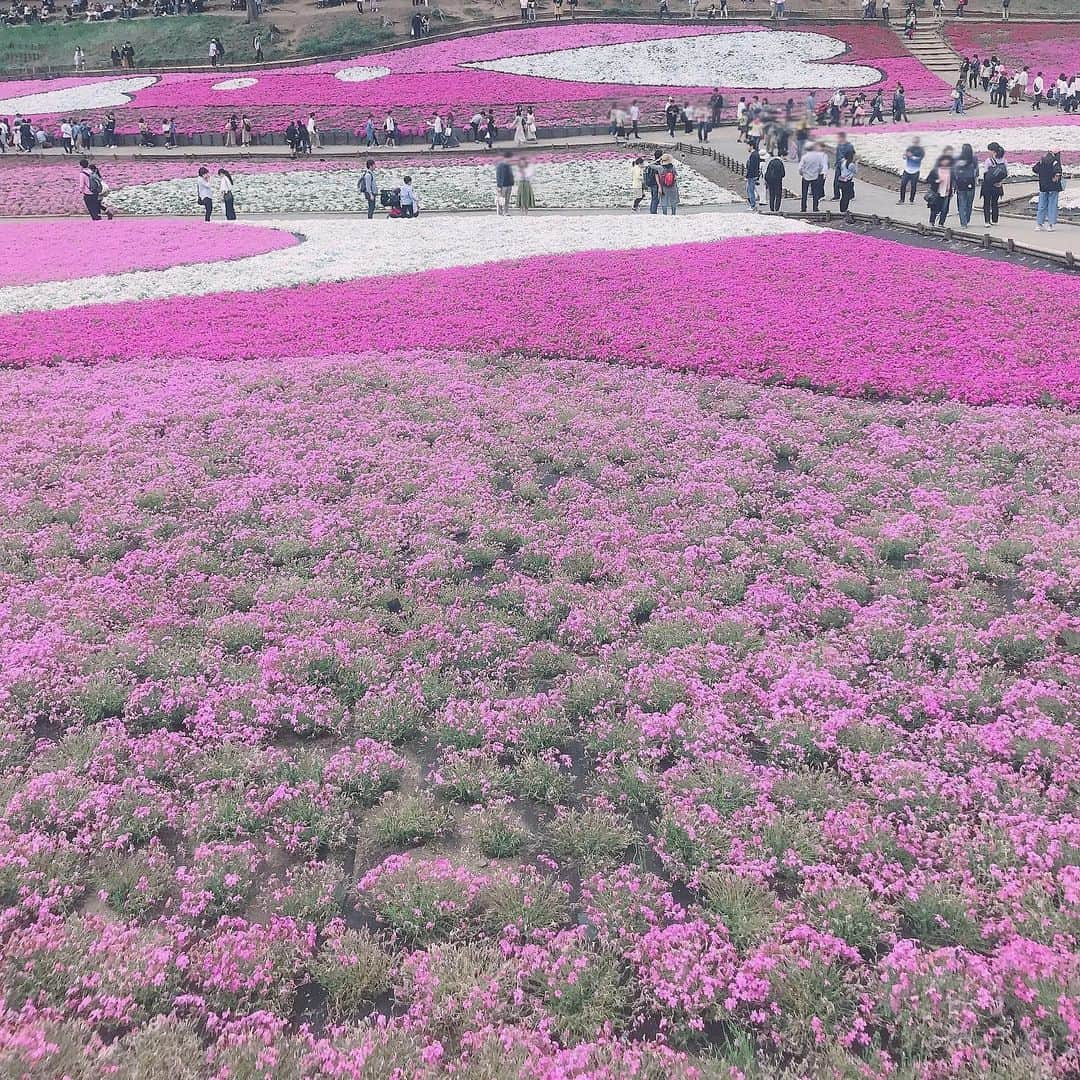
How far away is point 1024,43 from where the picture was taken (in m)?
54.1

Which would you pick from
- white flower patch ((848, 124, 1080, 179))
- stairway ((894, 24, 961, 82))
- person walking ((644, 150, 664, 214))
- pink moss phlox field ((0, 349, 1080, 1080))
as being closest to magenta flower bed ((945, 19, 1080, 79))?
stairway ((894, 24, 961, 82))

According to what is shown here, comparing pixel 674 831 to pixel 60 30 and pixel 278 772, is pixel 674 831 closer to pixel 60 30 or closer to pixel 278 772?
pixel 278 772

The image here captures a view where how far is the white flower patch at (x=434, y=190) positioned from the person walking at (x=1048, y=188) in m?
11.5

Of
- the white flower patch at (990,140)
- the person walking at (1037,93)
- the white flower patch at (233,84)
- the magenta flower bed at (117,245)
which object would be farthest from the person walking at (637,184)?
the white flower patch at (233,84)

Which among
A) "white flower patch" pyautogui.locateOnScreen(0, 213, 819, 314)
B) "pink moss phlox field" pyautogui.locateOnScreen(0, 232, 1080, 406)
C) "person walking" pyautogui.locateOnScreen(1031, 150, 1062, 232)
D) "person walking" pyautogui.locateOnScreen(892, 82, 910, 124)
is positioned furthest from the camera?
"person walking" pyautogui.locateOnScreen(892, 82, 910, 124)

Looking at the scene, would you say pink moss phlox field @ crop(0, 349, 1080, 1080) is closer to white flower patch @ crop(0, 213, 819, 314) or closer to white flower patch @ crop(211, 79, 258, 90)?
white flower patch @ crop(0, 213, 819, 314)

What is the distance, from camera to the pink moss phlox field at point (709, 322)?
46.8 feet

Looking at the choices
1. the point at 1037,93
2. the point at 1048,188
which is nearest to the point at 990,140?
the point at 1048,188

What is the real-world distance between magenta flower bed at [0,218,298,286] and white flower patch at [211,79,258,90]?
2570 cm

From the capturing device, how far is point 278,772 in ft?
21.6

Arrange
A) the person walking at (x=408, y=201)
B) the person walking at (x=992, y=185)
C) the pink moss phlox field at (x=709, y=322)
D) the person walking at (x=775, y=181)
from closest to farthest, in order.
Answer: the pink moss phlox field at (x=709, y=322) < the person walking at (x=992, y=185) < the person walking at (x=775, y=181) < the person walking at (x=408, y=201)

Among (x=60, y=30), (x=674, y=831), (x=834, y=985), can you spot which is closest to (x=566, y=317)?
(x=674, y=831)

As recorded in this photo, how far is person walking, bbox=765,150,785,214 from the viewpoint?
25.3 metres

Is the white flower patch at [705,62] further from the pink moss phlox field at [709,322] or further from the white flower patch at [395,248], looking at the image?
the pink moss phlox field at [709,322]
